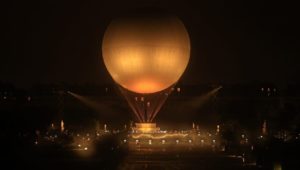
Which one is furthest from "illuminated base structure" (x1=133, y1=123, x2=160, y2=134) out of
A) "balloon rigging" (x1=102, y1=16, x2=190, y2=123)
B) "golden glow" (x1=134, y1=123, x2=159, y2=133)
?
"balloon rigging" (x1=102, y1=16, x2=190, y2=123)

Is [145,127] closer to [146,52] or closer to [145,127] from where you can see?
[145,127]

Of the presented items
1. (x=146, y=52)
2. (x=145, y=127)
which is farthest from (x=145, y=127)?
(x=146, y=52)

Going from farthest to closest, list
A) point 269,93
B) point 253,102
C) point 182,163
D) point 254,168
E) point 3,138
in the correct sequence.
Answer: point 269,93, point 253,102, point 3,138, point 182,163, point 254,168

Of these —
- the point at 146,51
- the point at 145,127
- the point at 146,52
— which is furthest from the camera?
the point at 146,52

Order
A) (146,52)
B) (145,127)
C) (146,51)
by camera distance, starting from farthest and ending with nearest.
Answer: (146,52), (146,51), (145,127)

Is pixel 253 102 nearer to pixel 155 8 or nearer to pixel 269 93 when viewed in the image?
pixel 269 93

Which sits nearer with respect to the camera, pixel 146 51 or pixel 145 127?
pixel 145 127

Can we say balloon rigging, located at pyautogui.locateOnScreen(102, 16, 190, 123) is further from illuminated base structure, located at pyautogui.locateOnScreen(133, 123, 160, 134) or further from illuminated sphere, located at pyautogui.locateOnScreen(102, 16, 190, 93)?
illuminated base structure, located at pyautogui.locateOnScreen(133, 123, 160, 134)

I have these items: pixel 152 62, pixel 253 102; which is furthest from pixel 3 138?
pixel 253 102
